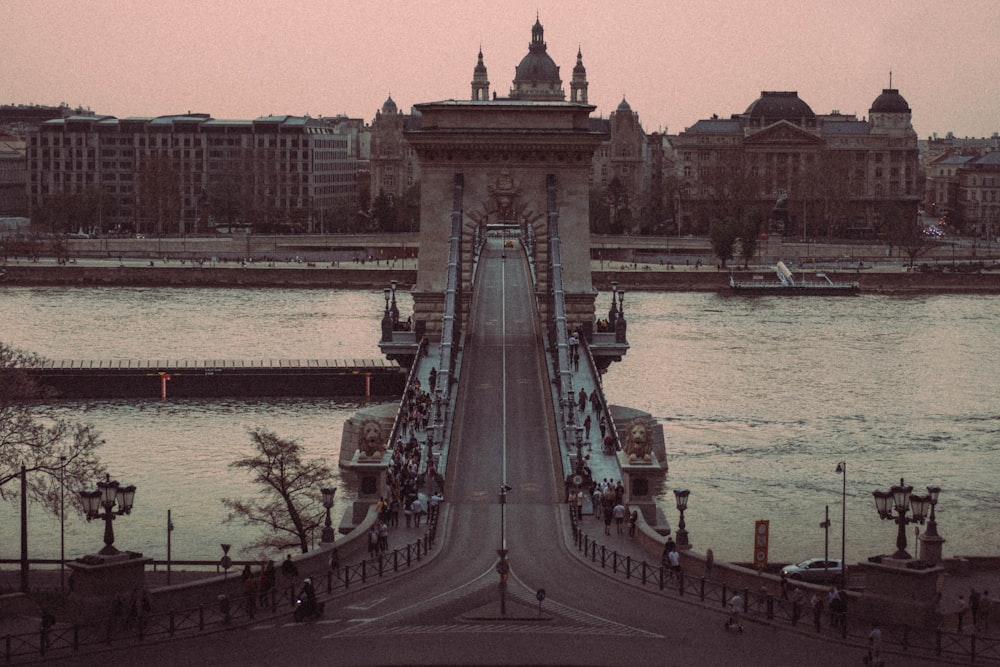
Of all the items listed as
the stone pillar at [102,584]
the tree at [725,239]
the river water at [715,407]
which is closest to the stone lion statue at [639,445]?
the river water at [715,407]

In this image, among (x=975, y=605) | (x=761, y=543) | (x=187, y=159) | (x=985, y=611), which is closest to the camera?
(x=975, y=605)

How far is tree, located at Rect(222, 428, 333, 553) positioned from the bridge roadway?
5.06 meters

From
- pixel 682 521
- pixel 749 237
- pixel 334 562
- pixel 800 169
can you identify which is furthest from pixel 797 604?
pixel 800 169

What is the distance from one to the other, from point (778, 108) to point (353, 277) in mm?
63993

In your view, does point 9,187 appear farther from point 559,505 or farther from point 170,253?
point 559,505

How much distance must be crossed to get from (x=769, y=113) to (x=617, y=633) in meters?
159

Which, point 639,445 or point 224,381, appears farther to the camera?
point 224,381

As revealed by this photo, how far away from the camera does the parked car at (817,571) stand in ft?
130

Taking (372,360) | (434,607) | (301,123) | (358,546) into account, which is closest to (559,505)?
(358,546)

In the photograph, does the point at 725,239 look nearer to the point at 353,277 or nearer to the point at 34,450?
the point at 353,277

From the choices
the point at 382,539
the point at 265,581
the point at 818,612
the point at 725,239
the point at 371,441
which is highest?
the point at 725,239

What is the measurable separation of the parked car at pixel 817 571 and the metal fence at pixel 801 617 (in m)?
5.67

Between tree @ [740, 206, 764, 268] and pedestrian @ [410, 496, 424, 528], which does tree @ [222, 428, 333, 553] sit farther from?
tree @ [740, 206, 764, 268]

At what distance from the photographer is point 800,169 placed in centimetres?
18000
